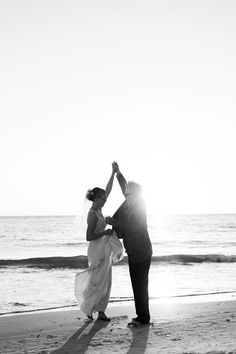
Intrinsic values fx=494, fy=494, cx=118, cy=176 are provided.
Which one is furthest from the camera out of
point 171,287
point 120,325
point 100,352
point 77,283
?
point 171,287

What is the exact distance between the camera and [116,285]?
46.9ft

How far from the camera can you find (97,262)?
754cm

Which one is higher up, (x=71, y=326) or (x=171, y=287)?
(x=71, y=326)

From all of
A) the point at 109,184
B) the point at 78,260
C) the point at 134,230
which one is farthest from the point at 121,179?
the point at 78,260

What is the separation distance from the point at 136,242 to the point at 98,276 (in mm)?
885

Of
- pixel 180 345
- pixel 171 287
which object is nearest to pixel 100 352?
pixel 180 345

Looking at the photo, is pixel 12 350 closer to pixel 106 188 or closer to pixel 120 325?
pixel 120 325

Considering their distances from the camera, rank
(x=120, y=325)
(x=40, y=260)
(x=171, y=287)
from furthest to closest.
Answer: (x=40, y=260) → (x=171, y=287) → (x=120, y=325)

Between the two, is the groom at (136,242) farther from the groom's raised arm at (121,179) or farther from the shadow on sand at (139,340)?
the groom's raised arm at (121,179)

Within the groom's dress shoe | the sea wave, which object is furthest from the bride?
the sea wave

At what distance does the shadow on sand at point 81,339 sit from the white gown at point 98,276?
0.32m

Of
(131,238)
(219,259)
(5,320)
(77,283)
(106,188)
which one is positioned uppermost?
(106,188)

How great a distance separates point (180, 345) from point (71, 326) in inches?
78.4

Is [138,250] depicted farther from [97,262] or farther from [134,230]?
[97,262]
